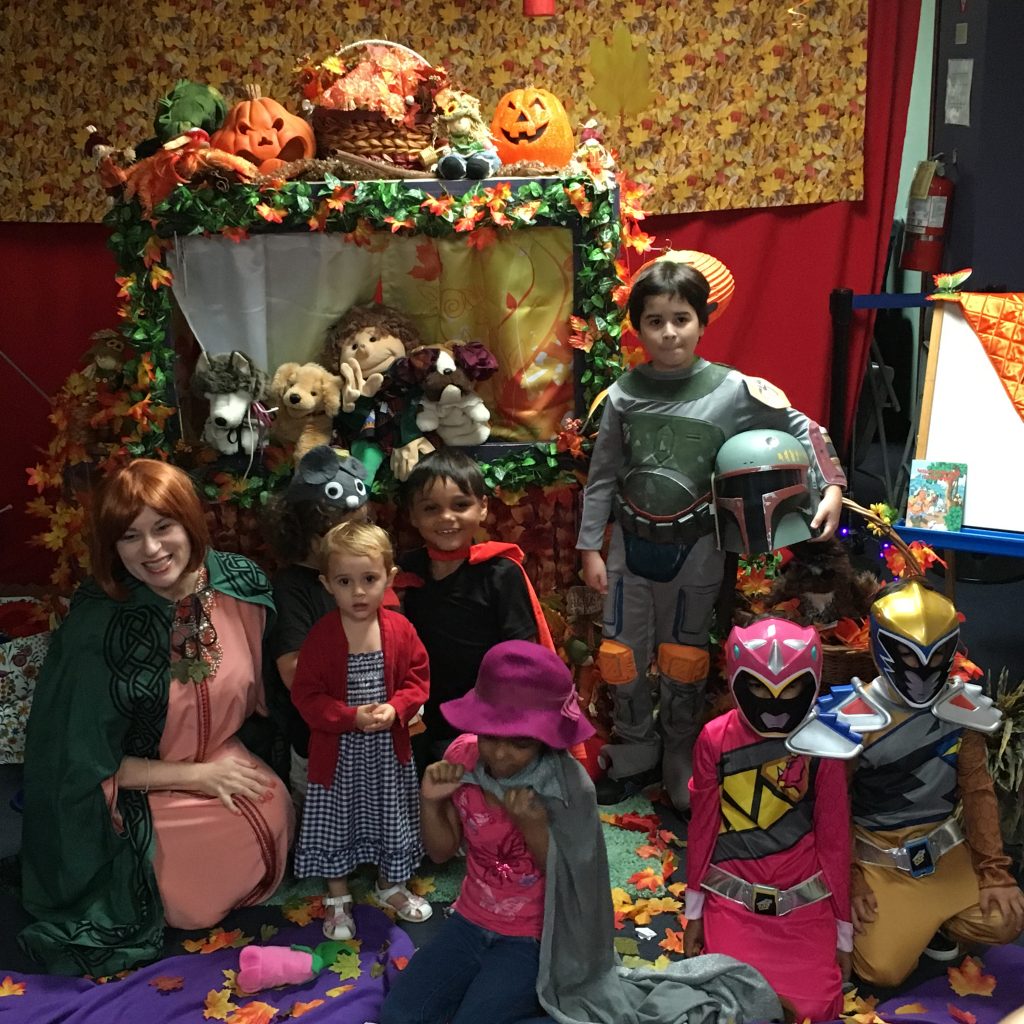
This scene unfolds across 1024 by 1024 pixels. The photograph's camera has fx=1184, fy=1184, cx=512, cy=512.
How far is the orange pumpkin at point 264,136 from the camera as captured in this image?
13.0ft

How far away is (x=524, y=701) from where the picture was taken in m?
2.57

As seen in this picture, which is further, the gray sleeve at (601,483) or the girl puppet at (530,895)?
the gray sleeve at (601,483)

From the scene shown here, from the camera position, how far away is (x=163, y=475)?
312cm

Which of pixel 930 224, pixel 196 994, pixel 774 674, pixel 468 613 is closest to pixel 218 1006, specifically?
pixel 196 994

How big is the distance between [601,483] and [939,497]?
39.9 inches

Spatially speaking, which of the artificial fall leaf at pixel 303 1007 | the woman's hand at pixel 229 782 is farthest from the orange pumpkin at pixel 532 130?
the artificial fall leaf at pixel 303 1007

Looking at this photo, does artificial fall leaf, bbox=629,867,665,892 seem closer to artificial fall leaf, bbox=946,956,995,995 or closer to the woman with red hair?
artificial fall leaf, bbox=946,956,995,995

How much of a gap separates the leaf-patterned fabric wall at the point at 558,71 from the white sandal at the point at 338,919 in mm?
3115

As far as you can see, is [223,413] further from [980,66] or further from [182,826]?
[980,66]

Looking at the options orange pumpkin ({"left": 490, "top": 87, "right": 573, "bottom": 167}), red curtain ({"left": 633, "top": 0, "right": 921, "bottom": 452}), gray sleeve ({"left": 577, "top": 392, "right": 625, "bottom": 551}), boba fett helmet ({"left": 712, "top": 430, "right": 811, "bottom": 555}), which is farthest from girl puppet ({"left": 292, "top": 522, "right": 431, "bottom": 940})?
red curtain ({"left": 633, "top": 0, "right": 921, "bottom": 452})

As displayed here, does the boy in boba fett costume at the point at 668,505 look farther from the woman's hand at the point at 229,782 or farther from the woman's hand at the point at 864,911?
the woman's hand at the point at 229,782

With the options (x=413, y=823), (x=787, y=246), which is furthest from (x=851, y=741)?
(x=787, y=246)

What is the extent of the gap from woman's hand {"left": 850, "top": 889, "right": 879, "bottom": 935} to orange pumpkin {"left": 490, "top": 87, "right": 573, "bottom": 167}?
2602 mm

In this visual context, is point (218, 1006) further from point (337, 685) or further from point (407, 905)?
point (337, 685)
